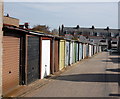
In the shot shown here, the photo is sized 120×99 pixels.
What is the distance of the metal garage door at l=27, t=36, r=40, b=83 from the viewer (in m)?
15.4

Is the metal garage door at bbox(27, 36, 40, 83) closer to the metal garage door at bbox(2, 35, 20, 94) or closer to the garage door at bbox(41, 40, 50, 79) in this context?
the garage door at bbox(41, 40, 50, 79)

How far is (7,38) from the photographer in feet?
40.1

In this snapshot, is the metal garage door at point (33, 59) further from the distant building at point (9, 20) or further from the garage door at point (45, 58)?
the distant building at point (9, 20)

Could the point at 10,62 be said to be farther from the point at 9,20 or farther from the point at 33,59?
the point at 9,20

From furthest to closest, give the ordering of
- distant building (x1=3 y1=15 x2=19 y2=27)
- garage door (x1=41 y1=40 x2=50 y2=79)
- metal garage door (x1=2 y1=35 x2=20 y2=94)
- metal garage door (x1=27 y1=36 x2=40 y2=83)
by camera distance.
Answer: distant building (x1=3 y1=15 x2=19 y2=27), garage door (x1=41 y1=40 x2=50 y2=79), metal garage door (x1=27 y1=36 x2=40 y2=83), metal garage door (x1=2 y1=35 x2=20 y2=94)

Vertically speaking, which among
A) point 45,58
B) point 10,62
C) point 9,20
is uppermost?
point 9,20

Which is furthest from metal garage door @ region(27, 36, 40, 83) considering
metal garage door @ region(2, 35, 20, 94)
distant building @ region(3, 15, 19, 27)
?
distant building @ region(3, 15, 19, 27)

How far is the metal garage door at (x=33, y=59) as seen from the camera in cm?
1536

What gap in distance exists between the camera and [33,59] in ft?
53.8

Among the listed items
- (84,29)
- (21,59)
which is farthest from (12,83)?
(84,29)

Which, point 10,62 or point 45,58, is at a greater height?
point 10,62

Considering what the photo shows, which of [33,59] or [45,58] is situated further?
[45,58]

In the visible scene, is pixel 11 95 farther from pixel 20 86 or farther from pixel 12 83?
pixel 20 86

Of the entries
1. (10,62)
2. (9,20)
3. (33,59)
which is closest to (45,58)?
(33,59)
